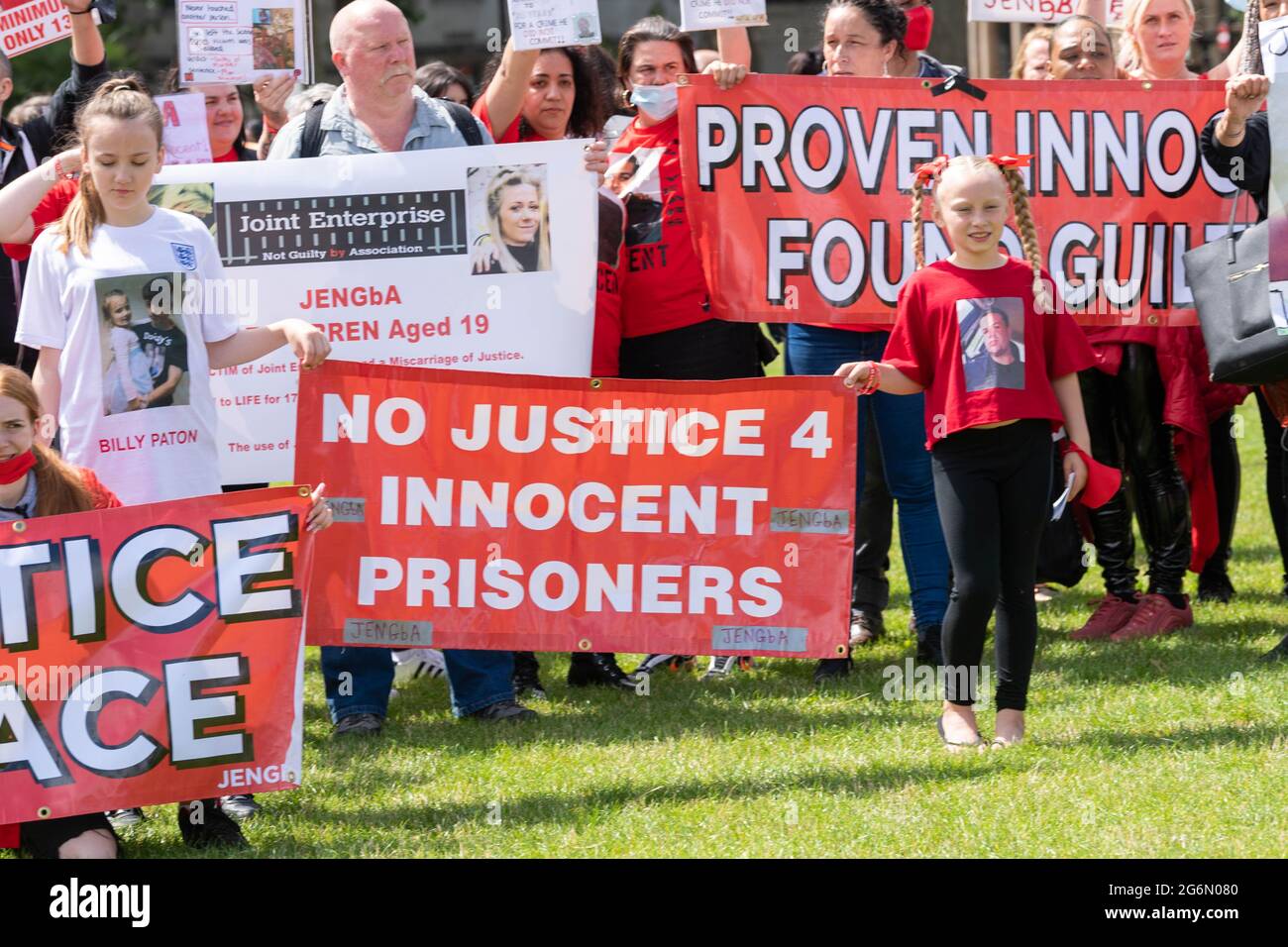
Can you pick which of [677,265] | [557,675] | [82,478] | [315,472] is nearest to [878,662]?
[557,675]

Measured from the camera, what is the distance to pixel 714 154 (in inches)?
259

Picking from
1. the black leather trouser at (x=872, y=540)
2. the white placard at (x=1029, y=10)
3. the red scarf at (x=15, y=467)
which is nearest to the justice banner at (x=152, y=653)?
the red scarf at (x=15, y=467)

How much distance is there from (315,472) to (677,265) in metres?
1.67

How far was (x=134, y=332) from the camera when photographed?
5.09m

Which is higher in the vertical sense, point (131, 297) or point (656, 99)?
point (656, 99)

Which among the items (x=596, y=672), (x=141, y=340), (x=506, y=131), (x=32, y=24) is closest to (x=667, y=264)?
(x=506, y=131)

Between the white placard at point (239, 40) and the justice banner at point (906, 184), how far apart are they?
154 cm

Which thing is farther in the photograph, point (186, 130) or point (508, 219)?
point (186, 130)

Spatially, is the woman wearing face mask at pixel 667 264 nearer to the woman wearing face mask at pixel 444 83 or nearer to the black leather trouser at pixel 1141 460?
the woman wearing face mask at pixel 444 83

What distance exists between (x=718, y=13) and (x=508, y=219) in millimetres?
1022

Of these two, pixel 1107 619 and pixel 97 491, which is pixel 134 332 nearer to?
pixel 97 491

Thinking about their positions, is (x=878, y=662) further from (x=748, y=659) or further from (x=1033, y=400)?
(x=1033, y=400)

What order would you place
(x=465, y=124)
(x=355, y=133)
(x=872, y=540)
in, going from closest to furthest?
(x=355, y=133)
(x=465, y=124)
(x=872, y=540)

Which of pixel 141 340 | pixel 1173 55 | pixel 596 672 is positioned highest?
pixel 1173 55
